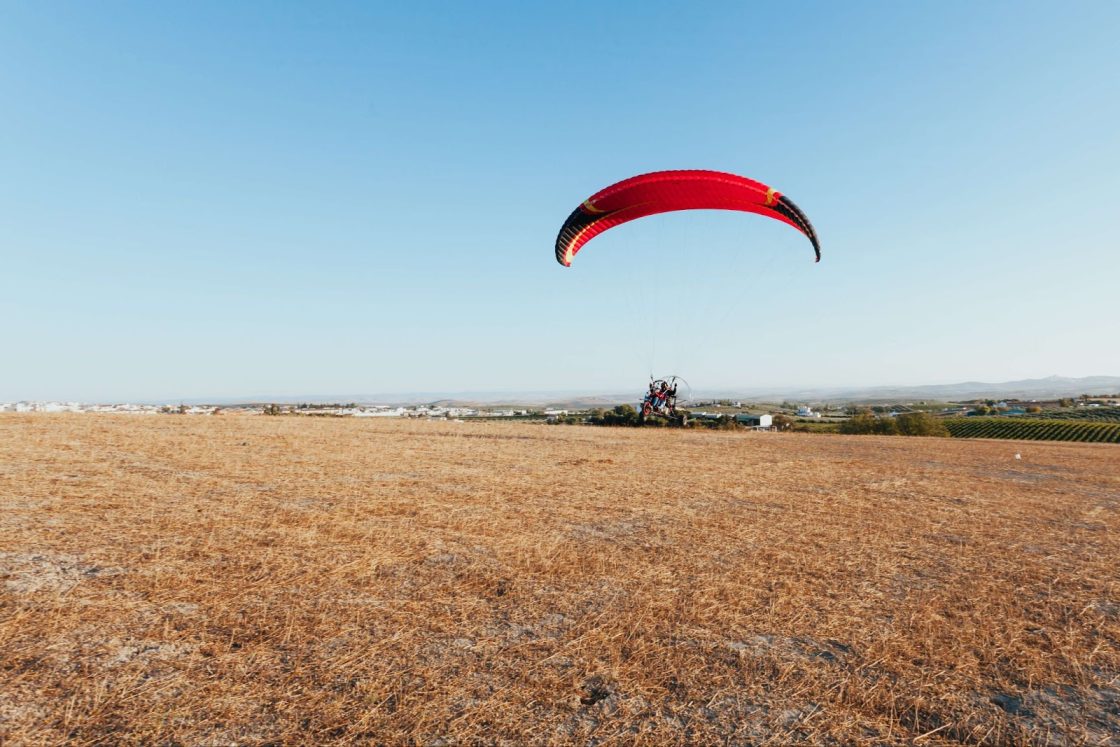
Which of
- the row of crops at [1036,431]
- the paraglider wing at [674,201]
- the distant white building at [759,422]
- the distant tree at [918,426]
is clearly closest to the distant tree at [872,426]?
the distant tree at [918,426]

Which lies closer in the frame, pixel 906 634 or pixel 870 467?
pixel 906 634

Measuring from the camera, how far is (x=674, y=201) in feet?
A: 58.6

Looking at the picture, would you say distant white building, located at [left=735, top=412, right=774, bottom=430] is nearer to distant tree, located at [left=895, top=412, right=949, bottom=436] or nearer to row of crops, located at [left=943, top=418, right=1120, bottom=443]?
distant tree, located at [left=895, top=412, right=949, bottom=436]

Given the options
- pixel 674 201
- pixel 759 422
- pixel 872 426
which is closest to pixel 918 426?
pixel 872 426

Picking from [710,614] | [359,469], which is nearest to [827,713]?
[710,614]

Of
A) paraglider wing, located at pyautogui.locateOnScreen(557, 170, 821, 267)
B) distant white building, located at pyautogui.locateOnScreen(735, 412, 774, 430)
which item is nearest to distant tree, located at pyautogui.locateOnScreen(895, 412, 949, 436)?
distant white building, located at pyautogui.locateOnScreen(735, 412, 774, 430)

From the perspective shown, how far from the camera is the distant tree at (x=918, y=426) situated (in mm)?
57062

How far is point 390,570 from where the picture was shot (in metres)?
6.25

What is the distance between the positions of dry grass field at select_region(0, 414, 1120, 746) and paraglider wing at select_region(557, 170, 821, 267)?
1013cm

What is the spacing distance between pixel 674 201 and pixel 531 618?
51.6ft

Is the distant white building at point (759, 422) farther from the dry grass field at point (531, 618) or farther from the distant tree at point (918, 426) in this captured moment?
the dry grass field at point (531, 618)

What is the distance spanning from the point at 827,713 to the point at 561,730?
1.89 metres

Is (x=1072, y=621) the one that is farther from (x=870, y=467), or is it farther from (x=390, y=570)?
(x=870, y=467)

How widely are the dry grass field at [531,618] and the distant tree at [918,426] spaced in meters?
53.2
